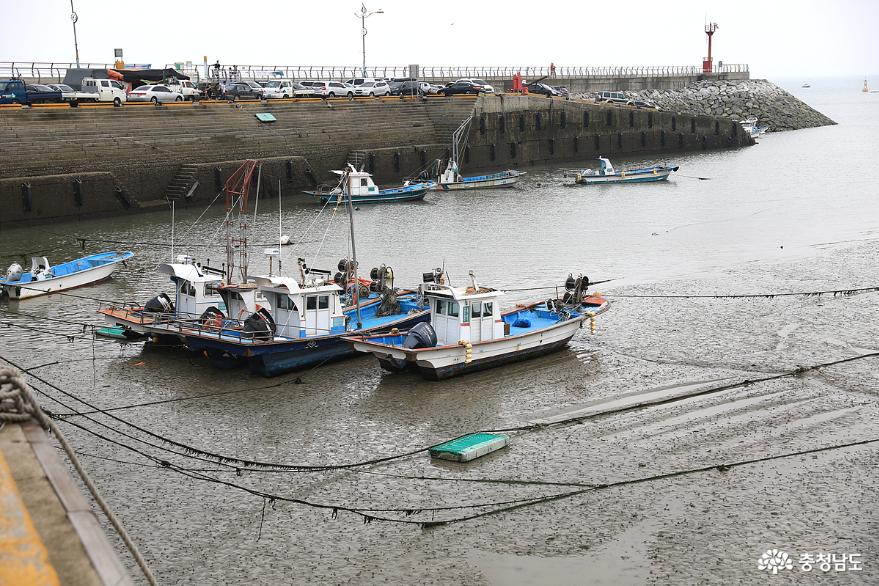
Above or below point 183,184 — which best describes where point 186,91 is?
above

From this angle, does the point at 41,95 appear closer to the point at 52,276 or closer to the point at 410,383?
the point at 52,276

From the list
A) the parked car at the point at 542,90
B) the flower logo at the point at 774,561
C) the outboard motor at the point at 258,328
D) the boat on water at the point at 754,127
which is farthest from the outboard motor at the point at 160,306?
the boat on water at the point at 754,127

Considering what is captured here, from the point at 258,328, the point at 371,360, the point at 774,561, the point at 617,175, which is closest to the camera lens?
the point at 774,561

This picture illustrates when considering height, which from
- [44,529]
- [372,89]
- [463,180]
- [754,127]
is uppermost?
[372,89]

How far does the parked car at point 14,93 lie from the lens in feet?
154

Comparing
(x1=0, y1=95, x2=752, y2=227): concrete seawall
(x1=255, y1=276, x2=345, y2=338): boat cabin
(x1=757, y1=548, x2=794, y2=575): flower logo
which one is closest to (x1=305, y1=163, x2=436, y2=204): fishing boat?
(x1=0, y1=95, x2=752, y2=227): concrete seawall

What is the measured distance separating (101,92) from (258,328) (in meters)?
33.5

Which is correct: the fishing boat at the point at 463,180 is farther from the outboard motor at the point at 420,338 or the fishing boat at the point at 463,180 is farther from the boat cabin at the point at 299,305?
the outboard motor at the point at 420,338

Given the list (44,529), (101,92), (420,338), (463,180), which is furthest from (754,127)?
(44,529)

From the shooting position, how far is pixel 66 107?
153ft

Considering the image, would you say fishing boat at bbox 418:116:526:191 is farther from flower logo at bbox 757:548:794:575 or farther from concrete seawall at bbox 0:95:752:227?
flower logo at bbox 757:548:794:575

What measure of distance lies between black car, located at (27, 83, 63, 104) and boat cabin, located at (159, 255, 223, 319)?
27732mm

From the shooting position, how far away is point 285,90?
59.3m

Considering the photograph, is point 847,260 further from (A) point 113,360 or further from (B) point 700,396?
(A) point 113,360
